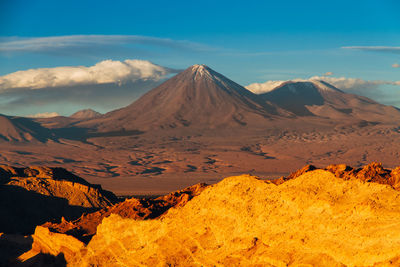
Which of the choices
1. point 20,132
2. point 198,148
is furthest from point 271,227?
point 20,132

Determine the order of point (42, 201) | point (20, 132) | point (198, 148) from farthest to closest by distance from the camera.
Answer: point (20, 132) → point (198, 148) → point (42, 201)

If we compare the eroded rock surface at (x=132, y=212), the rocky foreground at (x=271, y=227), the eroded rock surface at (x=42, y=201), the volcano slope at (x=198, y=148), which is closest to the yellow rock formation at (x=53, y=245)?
the rocky foreground at (x=271, y=227)

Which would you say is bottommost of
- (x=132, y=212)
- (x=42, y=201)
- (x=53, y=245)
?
(x=42, y=201)

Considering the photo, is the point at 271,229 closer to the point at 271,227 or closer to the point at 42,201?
the point at 271,227

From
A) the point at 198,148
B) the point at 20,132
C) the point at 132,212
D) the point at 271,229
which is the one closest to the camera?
the point at 271,229

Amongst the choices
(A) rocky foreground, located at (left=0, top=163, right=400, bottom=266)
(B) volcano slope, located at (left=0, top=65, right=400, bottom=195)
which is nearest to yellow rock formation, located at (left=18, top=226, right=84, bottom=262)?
(A) rocky foreground, located at (left=0, top=163, right=400, bottom=266)

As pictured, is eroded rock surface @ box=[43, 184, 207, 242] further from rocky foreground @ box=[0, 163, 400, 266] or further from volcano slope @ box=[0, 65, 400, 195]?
volcano slope @ box=[0, 65, 400, 195]

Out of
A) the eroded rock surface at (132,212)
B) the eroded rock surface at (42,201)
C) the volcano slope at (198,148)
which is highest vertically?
the eroded rock surface at (132,212)

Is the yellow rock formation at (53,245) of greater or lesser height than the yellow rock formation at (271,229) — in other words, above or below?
below

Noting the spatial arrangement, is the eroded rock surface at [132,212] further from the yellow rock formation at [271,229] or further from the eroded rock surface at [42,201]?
the eroded rock surface at [42,201]
